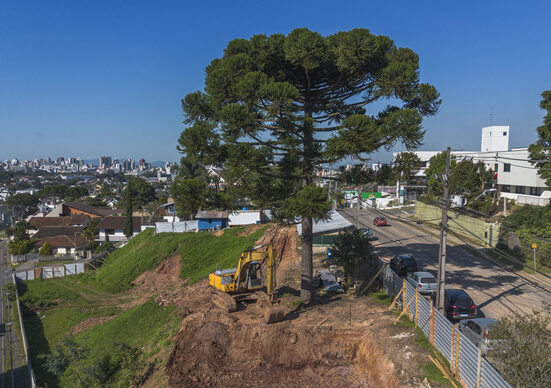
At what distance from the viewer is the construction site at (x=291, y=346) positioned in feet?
47.4

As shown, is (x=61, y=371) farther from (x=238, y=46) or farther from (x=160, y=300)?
(x=238, y=46)

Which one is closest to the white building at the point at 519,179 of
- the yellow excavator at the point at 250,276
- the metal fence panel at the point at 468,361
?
the yellow excavator at the point at 250,276

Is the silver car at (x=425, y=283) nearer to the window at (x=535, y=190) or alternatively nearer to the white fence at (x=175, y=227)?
the white fence at (x=175, y=227)

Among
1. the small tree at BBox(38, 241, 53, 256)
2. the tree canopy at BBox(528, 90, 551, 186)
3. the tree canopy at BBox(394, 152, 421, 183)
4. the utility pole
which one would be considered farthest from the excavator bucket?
the small tree at BBox(38, 241, 53, 256)

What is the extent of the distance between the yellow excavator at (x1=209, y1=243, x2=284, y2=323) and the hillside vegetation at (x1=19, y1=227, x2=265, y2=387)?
10.0 feet

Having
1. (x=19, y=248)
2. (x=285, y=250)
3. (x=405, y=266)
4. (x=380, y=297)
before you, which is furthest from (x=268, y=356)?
(x=19, y=248)

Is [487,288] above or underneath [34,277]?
above

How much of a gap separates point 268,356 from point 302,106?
12111 millimetres

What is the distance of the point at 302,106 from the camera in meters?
20.1

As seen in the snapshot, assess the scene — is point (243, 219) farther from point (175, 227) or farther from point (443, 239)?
point (443, 239)

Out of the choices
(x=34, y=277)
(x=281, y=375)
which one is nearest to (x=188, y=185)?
(x=281, y=375)

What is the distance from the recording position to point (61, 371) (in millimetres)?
19453

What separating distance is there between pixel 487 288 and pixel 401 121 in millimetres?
14356

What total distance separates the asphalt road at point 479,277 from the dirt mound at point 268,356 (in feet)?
27.9
